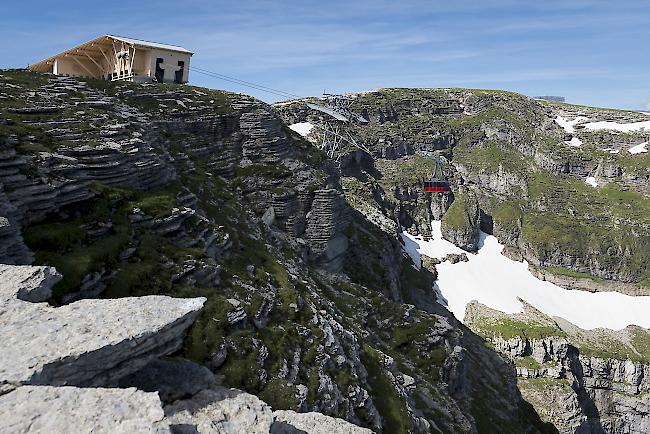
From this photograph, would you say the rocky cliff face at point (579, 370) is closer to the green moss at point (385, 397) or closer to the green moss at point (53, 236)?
the green moss at point (385, 397)

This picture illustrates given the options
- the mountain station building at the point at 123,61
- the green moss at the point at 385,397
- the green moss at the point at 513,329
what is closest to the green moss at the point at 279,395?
the green moss at the point at 385,397

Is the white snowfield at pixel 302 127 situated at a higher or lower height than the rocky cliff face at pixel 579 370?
higher

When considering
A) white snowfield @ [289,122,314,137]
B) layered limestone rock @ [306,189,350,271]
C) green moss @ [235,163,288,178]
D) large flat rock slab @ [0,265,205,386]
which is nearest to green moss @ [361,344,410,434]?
large flat rock slab @ [0,265,205,386]

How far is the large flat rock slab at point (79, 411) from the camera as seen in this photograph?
12758 millimetres

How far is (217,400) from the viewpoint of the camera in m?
19.5

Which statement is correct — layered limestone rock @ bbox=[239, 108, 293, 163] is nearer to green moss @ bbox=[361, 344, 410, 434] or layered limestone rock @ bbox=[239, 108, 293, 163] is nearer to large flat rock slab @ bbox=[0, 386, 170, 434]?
green moss @ bbox=[361, 344, 410, 434]

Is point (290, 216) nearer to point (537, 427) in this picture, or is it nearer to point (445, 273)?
point (537, 427)

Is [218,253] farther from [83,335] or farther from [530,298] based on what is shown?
[530,298]

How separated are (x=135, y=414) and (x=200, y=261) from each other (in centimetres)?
2490

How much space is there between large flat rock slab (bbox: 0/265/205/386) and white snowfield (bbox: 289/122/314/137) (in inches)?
6551

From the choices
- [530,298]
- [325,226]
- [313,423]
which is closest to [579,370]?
[530,298]

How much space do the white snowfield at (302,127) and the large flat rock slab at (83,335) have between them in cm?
16640

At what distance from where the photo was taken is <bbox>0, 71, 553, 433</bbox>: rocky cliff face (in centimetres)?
3040

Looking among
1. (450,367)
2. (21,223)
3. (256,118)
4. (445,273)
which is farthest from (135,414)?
(445,273)
